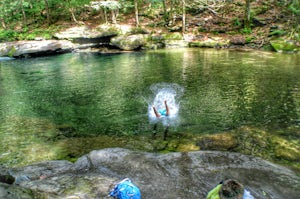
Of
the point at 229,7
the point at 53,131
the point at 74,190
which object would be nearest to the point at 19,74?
the point at 53,131

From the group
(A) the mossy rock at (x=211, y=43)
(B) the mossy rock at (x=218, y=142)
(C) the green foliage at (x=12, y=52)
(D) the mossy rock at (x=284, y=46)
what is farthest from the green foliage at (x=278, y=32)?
(C) the green foliage at (x=12, y=52)

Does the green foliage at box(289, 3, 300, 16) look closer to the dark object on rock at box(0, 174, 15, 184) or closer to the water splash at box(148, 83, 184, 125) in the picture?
the water splash at box(148, 83, 184, 125)

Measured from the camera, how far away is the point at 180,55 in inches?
1116

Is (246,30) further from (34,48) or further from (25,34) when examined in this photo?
(25,34)

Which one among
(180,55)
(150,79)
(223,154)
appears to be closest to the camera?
(223,154)

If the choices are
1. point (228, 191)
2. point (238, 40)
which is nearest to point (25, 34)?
point (238, 40)

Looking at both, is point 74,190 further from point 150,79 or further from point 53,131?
point 150,79

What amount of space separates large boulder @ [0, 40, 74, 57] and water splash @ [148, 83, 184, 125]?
23.0 meters

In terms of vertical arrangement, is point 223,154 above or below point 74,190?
below

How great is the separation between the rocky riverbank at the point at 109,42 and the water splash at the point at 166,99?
18073mm

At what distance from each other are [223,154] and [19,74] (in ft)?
72.3

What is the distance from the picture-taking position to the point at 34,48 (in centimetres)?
3438

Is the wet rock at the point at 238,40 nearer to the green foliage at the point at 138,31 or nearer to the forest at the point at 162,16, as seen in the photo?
the forest at the point at 162,16

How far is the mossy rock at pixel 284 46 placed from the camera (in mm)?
27406
